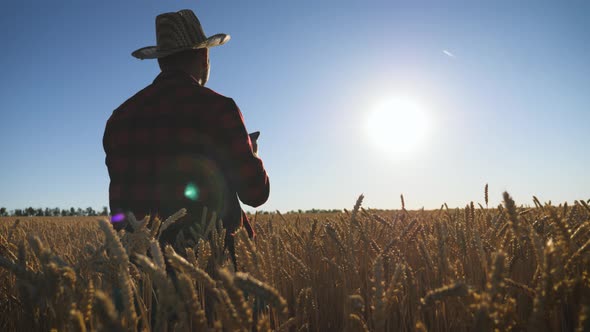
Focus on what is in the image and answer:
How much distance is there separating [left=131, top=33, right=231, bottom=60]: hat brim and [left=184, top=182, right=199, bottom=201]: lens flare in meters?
0.90

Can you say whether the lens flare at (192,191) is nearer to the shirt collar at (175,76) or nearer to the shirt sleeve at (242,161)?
the shirt sleeve at (242,161)

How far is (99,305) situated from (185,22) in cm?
240

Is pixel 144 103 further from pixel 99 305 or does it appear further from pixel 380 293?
pixel 380 293

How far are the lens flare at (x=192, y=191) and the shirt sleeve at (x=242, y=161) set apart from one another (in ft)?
0.77

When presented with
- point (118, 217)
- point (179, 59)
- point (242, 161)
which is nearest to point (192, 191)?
point (242, 161)

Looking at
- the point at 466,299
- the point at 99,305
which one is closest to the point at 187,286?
the point at 99,305

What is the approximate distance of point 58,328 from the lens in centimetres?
87

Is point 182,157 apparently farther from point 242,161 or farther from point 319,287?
point 319,287

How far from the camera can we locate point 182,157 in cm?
238

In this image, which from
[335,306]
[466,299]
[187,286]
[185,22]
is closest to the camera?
[187,286]

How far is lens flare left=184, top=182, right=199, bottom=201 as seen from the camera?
238 centimetres

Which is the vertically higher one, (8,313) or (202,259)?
(202,259)

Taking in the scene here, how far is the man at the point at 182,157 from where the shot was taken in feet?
7.81

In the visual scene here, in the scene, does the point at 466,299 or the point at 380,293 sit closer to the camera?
the point at 380,293
